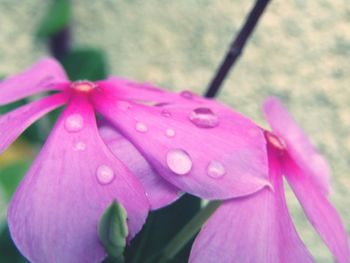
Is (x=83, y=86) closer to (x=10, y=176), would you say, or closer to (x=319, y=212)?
(x=319, y=212)

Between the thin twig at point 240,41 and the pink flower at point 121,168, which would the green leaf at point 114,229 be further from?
the thin twig at point 240,41

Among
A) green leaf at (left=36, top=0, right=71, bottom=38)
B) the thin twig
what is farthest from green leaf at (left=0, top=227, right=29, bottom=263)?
green leaf at (left=36, top=0, right=71, bottom=38)

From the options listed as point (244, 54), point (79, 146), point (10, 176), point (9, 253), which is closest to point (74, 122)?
point (79, 146)

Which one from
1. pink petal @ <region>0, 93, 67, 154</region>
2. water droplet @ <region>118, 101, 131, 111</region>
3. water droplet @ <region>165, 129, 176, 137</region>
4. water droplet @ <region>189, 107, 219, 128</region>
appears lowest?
pink petal @ <region>0, 93, 67, 154</region>

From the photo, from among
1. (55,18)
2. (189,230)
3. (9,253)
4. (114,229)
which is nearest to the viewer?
(114,229)

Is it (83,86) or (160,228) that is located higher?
(83,86)

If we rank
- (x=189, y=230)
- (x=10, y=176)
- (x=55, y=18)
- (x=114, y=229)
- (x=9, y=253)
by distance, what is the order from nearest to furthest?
1. (x=114, y=229)
2. (x=189, y=230)
3. (x=9, y=253)
4. (x=10, y=176)
5. (x=55, y=18)

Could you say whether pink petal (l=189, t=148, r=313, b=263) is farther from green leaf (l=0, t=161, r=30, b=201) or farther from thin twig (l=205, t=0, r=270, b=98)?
green leaf (l=0, t=161, r=30, b=201)

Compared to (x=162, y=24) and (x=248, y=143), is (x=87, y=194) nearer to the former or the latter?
(x=248, y=143)
